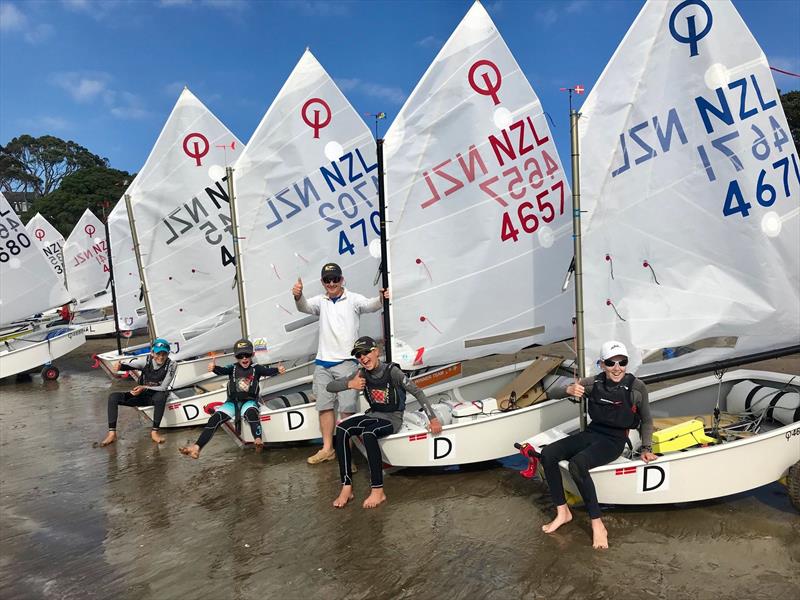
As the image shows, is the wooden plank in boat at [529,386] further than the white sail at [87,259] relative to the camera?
No

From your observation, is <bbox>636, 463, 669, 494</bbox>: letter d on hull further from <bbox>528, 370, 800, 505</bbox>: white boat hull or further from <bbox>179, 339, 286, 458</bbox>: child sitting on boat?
<bbox>179, 339, 286, 458</bbox>: child sitting on boat

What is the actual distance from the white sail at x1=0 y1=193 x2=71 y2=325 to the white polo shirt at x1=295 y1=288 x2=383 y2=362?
801 centimetres

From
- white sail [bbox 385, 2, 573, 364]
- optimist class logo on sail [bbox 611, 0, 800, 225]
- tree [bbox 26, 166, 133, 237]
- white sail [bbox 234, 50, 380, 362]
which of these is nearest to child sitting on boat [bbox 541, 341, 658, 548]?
optimist class logo on sail [bbox 611, 0, 800, 225]

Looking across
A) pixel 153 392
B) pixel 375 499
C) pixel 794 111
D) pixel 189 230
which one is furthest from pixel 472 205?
pixel 794 111

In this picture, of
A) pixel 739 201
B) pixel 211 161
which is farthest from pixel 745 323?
pixel 211 161

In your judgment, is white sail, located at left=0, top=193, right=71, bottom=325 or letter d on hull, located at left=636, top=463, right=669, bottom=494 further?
white sail, located at left=0, top=193, right=71, bottom=325

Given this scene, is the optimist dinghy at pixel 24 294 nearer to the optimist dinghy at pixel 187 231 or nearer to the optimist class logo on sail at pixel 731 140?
the optimist dinghy at pixel 187 231

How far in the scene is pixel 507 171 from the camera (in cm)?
535

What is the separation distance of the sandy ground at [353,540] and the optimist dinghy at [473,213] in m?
1.20

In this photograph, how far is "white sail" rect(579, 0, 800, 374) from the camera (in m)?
3.90

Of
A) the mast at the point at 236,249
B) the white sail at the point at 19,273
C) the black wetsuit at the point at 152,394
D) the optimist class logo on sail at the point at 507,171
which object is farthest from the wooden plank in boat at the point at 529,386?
the white sail at the point at 19,273

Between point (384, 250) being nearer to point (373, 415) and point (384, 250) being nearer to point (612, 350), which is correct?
point (373, 415)

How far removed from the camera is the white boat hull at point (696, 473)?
3.53m

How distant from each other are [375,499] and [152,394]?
3.29 m
